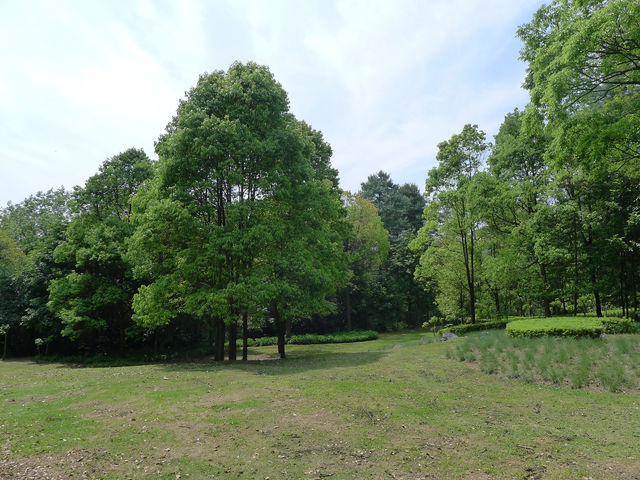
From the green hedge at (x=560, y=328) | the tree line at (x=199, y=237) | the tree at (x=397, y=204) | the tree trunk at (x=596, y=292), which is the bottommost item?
the green hedge at (x=560, y=328)

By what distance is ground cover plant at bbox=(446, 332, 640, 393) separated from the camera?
374 inches

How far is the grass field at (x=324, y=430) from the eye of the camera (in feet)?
17.6

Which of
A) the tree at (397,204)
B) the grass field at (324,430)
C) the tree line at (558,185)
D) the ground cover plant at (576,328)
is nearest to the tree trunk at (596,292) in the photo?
the tree line at (558,185)

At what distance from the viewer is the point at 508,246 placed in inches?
896

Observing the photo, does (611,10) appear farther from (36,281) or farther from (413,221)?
(413,221)

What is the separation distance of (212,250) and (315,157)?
44.7 ft

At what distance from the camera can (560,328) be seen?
1448cm

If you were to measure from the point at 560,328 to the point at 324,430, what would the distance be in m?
12.1

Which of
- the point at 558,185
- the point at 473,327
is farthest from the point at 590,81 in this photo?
the point at 473,327

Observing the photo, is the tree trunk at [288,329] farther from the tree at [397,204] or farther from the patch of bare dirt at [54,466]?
the patch of bare dirt at [54,466]

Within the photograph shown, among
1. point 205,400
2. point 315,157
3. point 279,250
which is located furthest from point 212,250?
point 315,157

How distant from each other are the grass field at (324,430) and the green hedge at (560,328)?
17.4 ft

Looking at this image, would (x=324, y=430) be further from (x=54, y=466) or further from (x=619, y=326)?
(x=619, y=326)

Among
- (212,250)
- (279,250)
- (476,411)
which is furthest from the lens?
(279,250)
